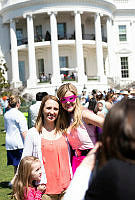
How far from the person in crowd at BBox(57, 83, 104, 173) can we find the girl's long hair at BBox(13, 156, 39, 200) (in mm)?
471

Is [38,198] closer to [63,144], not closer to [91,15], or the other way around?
[63,144]

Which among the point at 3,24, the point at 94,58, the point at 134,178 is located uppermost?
the point at 3,24

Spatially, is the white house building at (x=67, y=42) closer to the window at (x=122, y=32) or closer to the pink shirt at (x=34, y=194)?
the window at (x=122, y=32)

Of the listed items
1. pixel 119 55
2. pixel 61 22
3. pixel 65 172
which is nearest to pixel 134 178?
pixel 65 172

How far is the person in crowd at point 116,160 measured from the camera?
174 cm

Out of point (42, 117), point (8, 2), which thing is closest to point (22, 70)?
point (8, 2)

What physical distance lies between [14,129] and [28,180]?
10.6 ft

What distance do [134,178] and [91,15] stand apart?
39.3 meters

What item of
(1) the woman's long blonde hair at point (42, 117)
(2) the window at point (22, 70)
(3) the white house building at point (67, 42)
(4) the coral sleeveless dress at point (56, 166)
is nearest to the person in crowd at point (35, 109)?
(1) the woman's long blonde hair at point (42, 117)

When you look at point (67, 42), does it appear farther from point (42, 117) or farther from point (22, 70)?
point (42, 117)

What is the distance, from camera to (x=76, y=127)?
433 centimetres

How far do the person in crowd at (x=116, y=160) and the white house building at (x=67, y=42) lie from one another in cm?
3404

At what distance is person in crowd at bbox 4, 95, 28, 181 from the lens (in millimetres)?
7266

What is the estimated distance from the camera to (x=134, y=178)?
1.77m
